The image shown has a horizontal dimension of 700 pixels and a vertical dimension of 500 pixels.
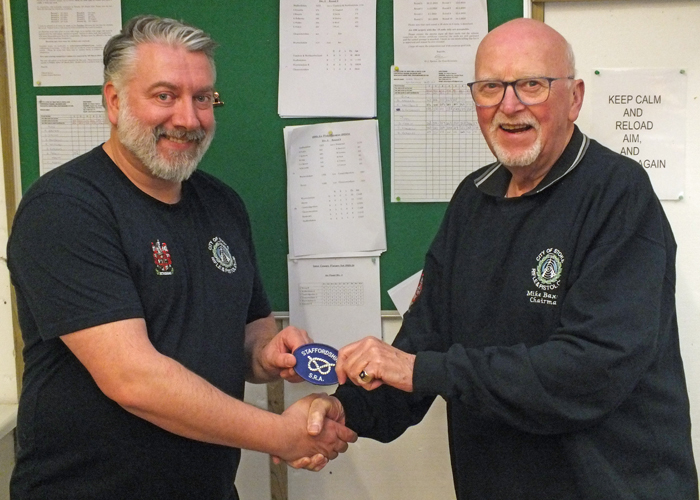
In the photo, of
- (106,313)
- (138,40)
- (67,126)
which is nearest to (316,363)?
(106,313)

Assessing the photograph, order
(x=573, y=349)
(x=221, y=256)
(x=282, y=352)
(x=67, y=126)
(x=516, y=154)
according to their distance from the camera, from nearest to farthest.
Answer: (x=573, y=349) < (x=516, y=154) < (x=221, y=256) < (x=282, y=352) < (x=67, y=126)

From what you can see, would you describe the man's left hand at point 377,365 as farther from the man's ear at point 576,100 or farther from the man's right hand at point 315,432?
the man's ear at point 576,100

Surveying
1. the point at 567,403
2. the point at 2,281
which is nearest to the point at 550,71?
the point at 567,403

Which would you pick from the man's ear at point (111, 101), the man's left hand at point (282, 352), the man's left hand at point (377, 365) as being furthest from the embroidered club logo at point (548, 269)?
the man's ear at point (111, 101)

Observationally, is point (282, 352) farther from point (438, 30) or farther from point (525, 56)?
point (438, 30)

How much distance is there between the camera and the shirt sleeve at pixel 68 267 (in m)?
1.39

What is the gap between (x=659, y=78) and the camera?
211cm

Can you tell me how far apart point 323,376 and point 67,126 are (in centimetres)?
132

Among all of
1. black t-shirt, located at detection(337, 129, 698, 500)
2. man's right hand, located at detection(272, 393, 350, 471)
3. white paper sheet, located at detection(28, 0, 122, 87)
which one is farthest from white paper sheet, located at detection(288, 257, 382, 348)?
white paper sheet, located at detection(28, 0, 122, 87)

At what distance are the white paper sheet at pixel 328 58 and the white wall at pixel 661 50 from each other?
1.97 feet

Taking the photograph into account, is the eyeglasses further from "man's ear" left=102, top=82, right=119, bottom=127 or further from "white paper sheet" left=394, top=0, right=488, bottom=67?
"man's ear" left=102, top=82, right=119, bottom=127

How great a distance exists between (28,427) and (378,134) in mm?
1350

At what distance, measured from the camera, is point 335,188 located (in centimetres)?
225

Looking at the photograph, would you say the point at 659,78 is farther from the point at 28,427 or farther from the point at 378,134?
the point at 28,427
